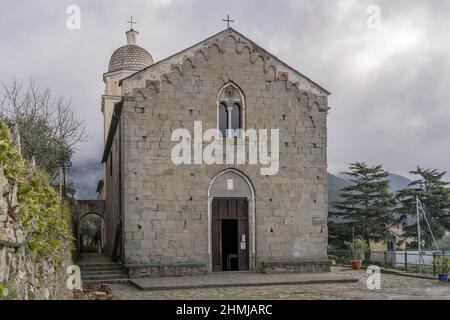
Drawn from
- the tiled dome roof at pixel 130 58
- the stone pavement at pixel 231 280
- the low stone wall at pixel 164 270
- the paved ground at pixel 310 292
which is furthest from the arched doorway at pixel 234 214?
the tiled dome roof at pixel 130 58

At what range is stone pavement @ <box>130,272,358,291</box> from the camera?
15.6m

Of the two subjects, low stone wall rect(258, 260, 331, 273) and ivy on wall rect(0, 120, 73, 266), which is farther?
low stone wall rect(258, 260, 331, 273)

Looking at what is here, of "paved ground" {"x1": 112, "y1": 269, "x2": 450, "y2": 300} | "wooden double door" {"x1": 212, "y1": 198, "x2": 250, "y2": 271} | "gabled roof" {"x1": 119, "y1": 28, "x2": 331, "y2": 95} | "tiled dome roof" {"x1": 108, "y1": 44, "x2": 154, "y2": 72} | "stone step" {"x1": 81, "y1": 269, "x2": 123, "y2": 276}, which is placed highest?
"tiled dome roof" {"x1": 108, "y1": 44, "x2": 154, "y2": 72}

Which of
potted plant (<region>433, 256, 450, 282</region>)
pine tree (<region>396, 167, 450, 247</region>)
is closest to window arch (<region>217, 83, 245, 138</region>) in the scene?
potted plant (<region>433, 256, 450, 282</region>)

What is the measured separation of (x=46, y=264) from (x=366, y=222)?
3355 cm

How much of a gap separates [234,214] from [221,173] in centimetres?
171

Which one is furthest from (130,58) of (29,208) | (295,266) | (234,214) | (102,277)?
(29,208)

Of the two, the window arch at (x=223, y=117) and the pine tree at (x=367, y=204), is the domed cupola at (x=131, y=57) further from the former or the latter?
the pine tree at (x=367, y=204)

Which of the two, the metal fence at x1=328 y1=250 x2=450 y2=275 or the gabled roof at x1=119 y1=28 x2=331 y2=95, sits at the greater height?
the gabled roof at x1=119 y1=28 x2=331 y2=95

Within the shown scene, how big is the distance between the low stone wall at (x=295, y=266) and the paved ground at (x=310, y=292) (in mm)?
2853

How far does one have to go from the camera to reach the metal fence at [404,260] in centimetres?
2036

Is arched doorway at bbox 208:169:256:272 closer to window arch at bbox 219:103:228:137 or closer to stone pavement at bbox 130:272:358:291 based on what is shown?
stone pavement at bbox 130:272:358:291

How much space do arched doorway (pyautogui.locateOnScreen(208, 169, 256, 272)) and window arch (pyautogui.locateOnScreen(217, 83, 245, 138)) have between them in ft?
5.44
